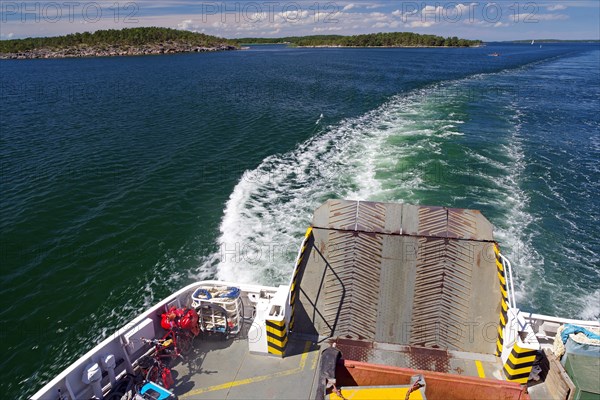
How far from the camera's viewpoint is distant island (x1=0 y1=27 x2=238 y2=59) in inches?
5079

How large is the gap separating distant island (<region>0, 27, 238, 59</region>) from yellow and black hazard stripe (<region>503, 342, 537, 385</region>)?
152 m

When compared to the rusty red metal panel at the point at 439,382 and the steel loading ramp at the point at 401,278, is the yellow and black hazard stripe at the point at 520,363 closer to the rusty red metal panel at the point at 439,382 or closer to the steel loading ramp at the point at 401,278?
the steel loading ramp at the point at 401,278

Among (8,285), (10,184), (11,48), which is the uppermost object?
(11,48)

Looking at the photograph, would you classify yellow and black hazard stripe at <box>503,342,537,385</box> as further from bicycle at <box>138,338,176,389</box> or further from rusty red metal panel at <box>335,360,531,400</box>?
bicycle at <box>138,338,176,389</box>

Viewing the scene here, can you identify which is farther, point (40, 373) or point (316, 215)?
point (40, 373)

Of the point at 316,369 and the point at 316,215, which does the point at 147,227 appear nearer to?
the point at 316,215

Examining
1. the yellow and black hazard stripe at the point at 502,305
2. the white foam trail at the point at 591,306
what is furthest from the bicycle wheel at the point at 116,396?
the white foam trail at the point at 591,306

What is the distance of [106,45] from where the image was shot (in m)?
137

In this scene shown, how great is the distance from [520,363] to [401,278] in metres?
2.78

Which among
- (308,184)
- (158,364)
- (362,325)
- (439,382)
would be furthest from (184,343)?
(308,184)

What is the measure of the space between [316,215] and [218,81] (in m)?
55.3

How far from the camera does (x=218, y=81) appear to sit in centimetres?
5928

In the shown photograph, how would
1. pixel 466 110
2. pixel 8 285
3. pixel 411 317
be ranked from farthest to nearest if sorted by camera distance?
pixel 466 110, pixel 8 285, pixel 411 317

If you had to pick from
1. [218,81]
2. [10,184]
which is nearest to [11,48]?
[218,81]
